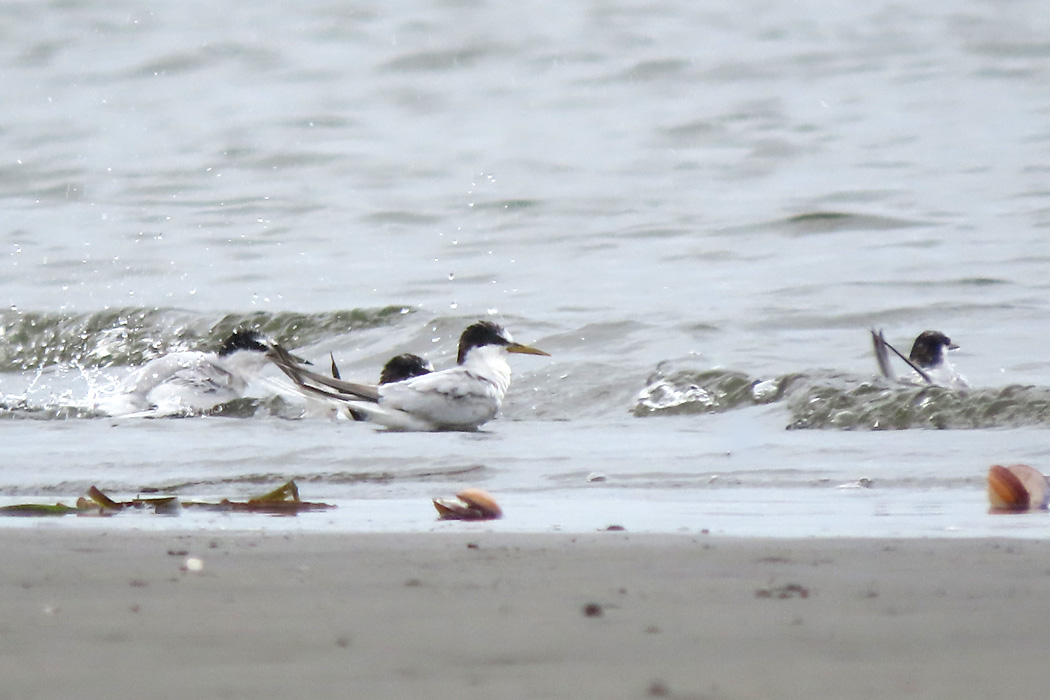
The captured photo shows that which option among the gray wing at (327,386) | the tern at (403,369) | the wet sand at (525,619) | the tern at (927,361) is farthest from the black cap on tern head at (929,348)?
the wet sand at (525,619)

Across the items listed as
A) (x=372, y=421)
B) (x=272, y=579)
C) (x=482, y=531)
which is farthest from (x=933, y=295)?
(x=272, y=579)

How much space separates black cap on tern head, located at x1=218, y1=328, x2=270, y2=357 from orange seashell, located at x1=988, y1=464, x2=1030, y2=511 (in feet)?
23.6

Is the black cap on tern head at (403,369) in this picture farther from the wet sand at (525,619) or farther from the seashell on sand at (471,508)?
the wet sand at (525,619)

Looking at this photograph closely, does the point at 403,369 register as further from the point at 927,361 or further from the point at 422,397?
the point at 927,361

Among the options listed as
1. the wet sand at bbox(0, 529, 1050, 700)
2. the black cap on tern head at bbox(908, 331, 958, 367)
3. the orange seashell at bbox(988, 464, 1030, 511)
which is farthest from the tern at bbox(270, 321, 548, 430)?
the wet sand at bbox(0, 529, 1050, 700)

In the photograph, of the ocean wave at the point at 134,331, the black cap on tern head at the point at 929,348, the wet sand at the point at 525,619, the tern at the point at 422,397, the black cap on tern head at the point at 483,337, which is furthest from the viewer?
the ocean wave at the point at 134,331

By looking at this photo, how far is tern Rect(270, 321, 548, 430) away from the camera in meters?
8.91

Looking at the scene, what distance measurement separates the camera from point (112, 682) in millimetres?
2078

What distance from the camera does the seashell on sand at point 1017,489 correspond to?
14.9 ft

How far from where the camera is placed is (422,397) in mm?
8992

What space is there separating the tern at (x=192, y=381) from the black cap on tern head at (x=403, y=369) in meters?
0.76

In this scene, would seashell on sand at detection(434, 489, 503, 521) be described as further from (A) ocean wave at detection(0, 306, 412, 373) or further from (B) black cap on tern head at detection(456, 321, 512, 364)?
(A) ocean wave at detection(0, 306, 412, 373)

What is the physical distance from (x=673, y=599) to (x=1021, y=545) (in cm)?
104

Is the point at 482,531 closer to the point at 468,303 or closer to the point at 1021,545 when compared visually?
the point at 1021,545
